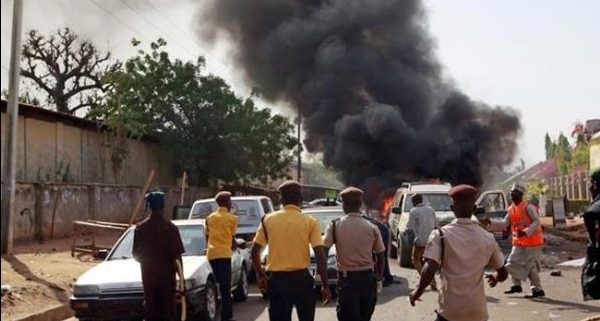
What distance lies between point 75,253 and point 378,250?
12.5 metres

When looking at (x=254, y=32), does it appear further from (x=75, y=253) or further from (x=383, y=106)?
(x=75, y=253)

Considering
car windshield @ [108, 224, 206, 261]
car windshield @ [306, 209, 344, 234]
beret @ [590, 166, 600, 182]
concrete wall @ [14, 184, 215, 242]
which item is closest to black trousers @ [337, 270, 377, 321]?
beret @ [590, 166, 600, 182]

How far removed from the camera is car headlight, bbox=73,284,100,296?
8.15m

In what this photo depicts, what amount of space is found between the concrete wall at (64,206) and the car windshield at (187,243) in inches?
431

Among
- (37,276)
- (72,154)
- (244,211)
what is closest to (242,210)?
(244,211)

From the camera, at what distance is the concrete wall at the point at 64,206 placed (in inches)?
785

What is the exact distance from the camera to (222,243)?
8.38 metres

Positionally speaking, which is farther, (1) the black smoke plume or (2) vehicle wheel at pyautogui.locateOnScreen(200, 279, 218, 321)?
(1) the black smoke plume

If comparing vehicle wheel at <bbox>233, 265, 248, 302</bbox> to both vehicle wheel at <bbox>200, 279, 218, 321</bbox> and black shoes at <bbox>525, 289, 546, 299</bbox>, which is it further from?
black shoes at <bbox>525, 289, 546, 299</bbox>

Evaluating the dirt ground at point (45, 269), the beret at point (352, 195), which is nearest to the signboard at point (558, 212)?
the dirt ground at point (45, 269)

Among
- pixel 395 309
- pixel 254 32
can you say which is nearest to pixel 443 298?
pixel 395 309

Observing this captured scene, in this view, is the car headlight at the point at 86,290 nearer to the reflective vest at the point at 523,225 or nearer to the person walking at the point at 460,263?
the person walking at the point at 460,263

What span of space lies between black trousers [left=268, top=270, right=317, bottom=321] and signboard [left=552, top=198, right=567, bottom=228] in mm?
22614

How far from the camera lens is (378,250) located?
6.14 meters
